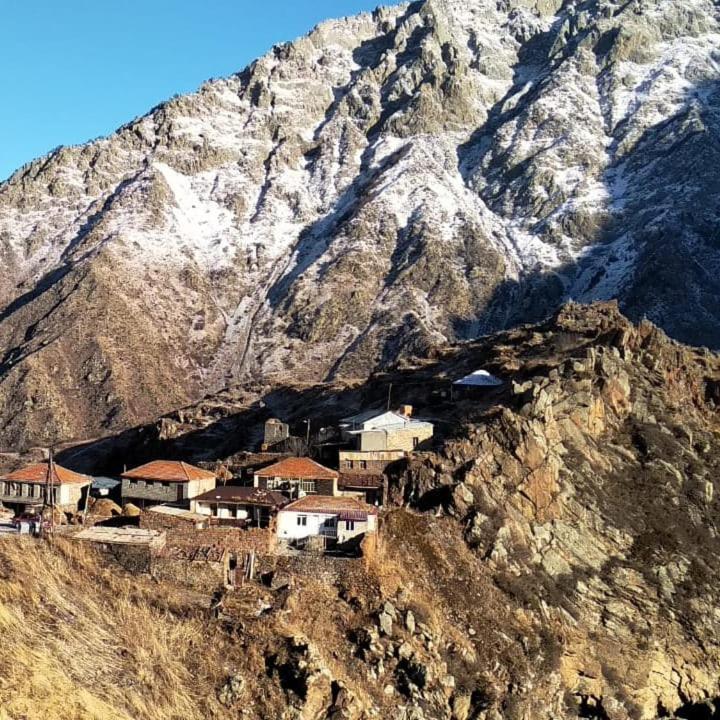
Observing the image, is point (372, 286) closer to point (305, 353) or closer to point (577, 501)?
point (305, 353)

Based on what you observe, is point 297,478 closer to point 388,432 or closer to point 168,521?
point 388,432

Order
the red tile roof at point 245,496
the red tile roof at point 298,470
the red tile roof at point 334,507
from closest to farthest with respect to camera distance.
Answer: the red tile roof at point 334,507
the red tile roof at point 245,496
the red tile roof at point 298,470

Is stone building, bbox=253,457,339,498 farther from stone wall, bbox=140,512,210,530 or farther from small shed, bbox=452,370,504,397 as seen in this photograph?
small shed, bbox=452,370,504,397

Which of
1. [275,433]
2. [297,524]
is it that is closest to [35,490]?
[297,524]

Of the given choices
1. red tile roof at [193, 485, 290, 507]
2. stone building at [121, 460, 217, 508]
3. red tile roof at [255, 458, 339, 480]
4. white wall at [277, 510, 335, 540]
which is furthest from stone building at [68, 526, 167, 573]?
red tile roof at [255, 458, 339, 480]

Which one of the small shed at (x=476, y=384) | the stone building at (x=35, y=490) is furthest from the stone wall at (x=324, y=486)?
the small shed at (x=476, y=384)

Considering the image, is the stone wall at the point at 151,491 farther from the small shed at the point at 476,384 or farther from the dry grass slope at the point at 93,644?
the small shed at the point at 476,384
